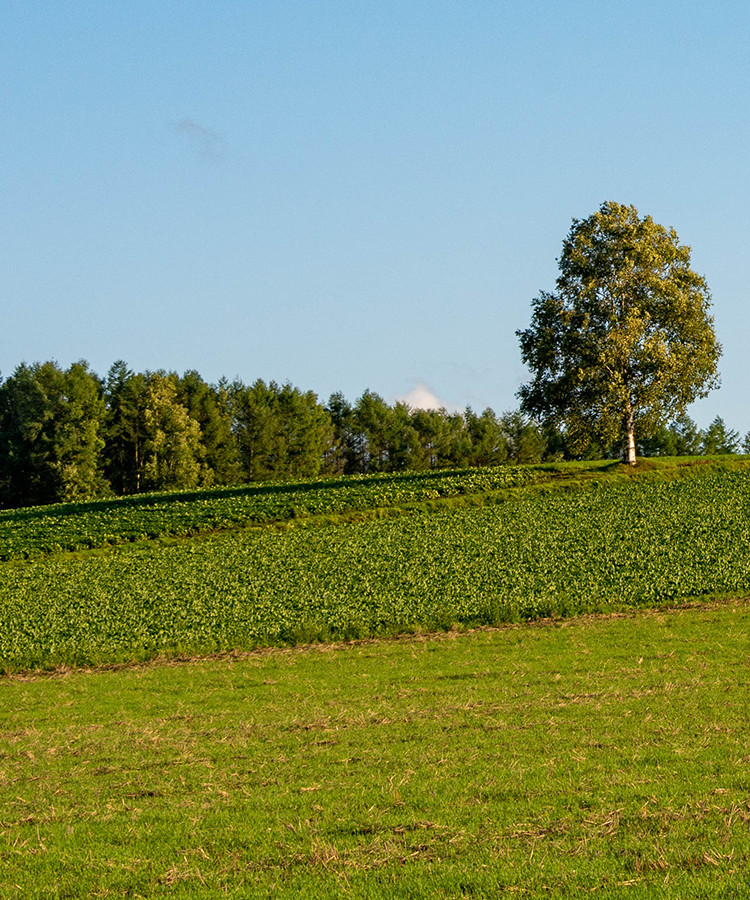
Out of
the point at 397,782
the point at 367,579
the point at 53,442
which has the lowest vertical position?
the point at 397,782

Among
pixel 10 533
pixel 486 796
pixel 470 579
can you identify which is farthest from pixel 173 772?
pixel 10 533

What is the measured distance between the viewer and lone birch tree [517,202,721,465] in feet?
207

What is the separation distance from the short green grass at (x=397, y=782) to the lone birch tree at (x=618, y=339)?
44100mm

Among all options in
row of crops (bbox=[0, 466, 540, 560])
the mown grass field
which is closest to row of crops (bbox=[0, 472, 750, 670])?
the mown grass field

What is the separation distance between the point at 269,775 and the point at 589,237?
58853 mm

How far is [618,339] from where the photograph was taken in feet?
205

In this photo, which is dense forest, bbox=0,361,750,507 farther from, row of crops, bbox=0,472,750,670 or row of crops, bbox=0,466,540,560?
row of crops, bbox=0,472,750,670

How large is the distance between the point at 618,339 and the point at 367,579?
36.2 meters

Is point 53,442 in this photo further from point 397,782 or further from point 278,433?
point 397,782

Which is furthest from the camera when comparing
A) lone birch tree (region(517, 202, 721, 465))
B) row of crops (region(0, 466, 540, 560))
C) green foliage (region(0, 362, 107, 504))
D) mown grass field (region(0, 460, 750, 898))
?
green foliage (region(0, 362, 107, 504))

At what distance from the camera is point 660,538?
37188 mm

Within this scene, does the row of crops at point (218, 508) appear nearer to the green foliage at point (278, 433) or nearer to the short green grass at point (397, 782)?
the short green grass at point (397, 782)

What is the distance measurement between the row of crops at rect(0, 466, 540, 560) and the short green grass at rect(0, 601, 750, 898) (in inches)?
1255

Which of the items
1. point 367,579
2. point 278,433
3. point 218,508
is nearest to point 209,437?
point 278,433
